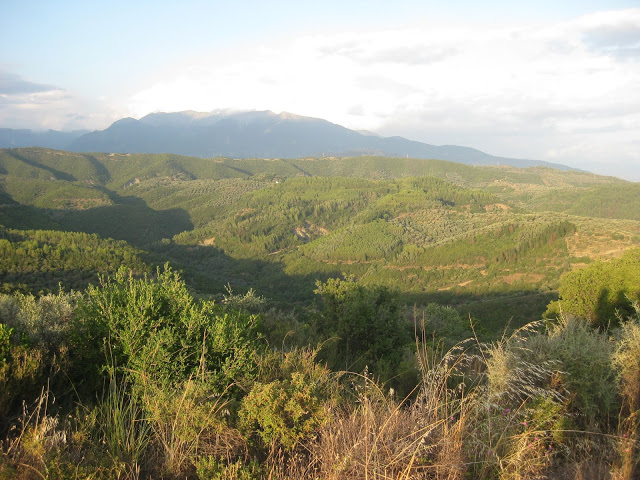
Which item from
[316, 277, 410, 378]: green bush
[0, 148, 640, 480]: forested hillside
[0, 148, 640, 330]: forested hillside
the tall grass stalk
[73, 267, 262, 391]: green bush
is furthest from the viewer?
[0, 148, 640, 330]: forested hillside

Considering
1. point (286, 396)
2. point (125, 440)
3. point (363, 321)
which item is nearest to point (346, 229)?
point (363, 321)

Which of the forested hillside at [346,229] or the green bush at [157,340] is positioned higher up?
the green bush at [157,340]

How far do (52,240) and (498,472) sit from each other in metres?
56.0

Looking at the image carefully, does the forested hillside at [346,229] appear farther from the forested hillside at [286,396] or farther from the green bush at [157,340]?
the green bush at [157,340]

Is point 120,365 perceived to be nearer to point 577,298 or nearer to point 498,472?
point 498,472

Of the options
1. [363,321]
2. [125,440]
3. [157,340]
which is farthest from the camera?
[363,321]

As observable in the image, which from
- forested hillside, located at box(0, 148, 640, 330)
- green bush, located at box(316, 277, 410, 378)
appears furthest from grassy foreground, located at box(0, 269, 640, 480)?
forested hillside, located at box(0, 148, 640, 330)

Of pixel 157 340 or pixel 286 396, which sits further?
pixel 157 340

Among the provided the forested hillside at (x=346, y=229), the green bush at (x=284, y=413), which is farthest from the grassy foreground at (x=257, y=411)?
the forested hillside at (x=346, y=229)

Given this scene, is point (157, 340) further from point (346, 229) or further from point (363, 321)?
point (346, 229)

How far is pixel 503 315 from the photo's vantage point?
33.1 meters

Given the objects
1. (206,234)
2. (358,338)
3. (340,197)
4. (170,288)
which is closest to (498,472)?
(170,288)

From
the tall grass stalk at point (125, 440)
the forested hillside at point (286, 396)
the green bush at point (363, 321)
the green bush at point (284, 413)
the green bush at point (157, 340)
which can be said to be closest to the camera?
the tall grass stalk at point (125, 440)

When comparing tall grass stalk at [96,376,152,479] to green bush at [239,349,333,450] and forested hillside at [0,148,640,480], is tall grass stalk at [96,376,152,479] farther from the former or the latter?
green bush at [239,349,333,450]
